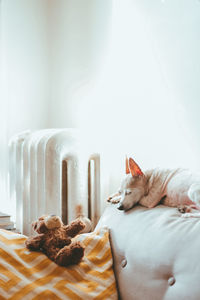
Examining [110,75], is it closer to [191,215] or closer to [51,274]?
[191,215]

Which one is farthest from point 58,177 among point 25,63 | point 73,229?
point 25,63

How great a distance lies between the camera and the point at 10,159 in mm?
1991

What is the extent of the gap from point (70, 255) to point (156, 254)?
24 centimetres

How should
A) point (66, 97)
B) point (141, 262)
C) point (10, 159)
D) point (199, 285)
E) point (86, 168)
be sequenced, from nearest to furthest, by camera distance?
point (199, 285) → point (141, 262) → point (86, 168) → point (10, 159) → point (66, 97)

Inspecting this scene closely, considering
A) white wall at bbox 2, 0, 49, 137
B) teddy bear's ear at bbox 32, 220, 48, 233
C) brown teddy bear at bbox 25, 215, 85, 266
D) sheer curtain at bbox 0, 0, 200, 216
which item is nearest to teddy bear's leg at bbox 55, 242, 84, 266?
brown teddy bear at bbox 25, 215, 85, 266

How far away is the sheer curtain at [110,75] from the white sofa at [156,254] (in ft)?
1.17

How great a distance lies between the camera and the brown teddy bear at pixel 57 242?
0.92 m

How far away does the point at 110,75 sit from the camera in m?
1.71

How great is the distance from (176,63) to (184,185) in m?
0.52

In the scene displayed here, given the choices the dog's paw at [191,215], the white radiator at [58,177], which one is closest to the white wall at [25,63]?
the white radiator at [58,177]

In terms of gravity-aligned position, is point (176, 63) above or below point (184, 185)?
above

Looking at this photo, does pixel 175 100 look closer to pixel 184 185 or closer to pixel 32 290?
pixel 184 185

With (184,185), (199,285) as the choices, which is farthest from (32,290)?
(184,185)

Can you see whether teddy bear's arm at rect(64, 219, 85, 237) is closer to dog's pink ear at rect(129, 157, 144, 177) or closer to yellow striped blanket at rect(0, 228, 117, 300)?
yellow striped blanket at rect(0, 228, 117, 300)
